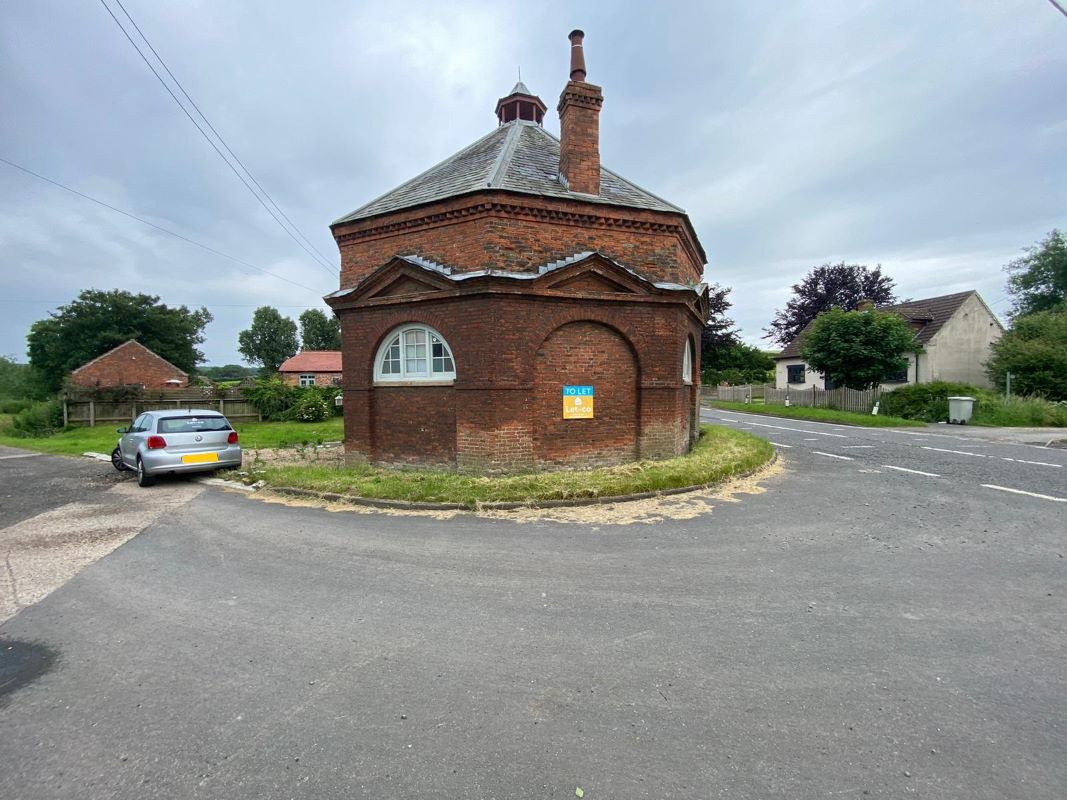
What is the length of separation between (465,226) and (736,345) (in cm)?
4957

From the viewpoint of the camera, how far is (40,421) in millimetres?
23312

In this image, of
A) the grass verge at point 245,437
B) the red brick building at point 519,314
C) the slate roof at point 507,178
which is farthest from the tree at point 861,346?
the grass verge at point 245,437

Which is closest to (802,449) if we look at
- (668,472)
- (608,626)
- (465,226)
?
(668,472)

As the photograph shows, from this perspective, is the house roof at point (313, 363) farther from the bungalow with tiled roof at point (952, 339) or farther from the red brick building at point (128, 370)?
the bungalow with tiled roof at point (952, 339)

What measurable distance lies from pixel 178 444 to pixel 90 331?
53.6 m

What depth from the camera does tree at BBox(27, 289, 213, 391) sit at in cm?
4847

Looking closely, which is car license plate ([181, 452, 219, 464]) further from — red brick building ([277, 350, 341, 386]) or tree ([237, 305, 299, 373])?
tree ([237, 305, 299, 373])

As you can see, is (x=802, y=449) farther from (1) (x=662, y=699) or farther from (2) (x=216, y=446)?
(2) (x=216, y=446)

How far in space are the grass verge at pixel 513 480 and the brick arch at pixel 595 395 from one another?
0.52 metres

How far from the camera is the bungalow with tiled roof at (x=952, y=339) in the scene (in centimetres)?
2941

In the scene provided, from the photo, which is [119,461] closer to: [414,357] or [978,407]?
[414,357]

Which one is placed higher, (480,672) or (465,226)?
(465,226)

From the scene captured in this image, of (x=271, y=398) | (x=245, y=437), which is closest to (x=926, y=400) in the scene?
(x=245, y=437)

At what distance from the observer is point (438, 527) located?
675cm
